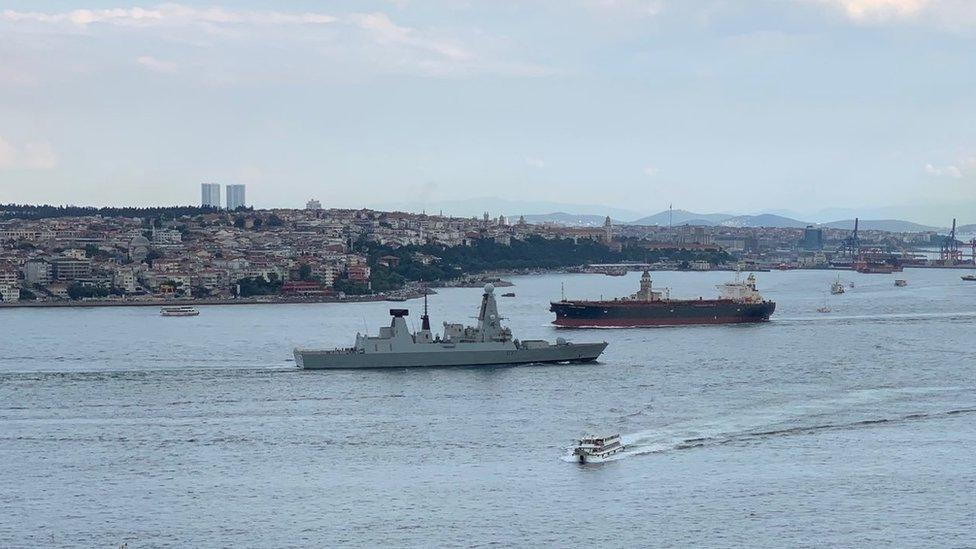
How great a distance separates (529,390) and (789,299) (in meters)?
30.0

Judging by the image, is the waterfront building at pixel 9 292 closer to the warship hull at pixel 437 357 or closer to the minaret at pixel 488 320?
the warship hull at pixel 437 357

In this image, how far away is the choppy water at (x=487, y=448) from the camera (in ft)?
50.7

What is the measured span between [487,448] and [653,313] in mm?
21389

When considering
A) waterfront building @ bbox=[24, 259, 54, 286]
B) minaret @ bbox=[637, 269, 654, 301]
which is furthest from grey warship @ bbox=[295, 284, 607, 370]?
waterfront building @ bbox=[24, 259, 54, 286]

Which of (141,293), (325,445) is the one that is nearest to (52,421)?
(325,445)

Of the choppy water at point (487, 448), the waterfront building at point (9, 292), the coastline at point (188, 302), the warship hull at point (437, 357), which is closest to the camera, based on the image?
the choppy water at point (487, 448)

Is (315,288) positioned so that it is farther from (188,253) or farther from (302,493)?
(302,493)

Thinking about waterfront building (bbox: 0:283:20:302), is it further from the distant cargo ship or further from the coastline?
the distant cargo ship

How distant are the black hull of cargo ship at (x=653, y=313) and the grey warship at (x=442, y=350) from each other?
34.5 ft

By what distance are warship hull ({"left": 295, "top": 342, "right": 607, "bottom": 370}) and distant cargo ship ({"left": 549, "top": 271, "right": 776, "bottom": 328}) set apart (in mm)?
10335

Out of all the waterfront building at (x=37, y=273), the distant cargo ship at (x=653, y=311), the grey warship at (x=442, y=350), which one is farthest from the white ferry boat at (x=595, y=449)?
the waterfront building at (x=37, y=273)

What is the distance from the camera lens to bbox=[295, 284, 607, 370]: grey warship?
1093 inches

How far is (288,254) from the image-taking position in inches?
2542

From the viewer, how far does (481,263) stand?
3059 inches
